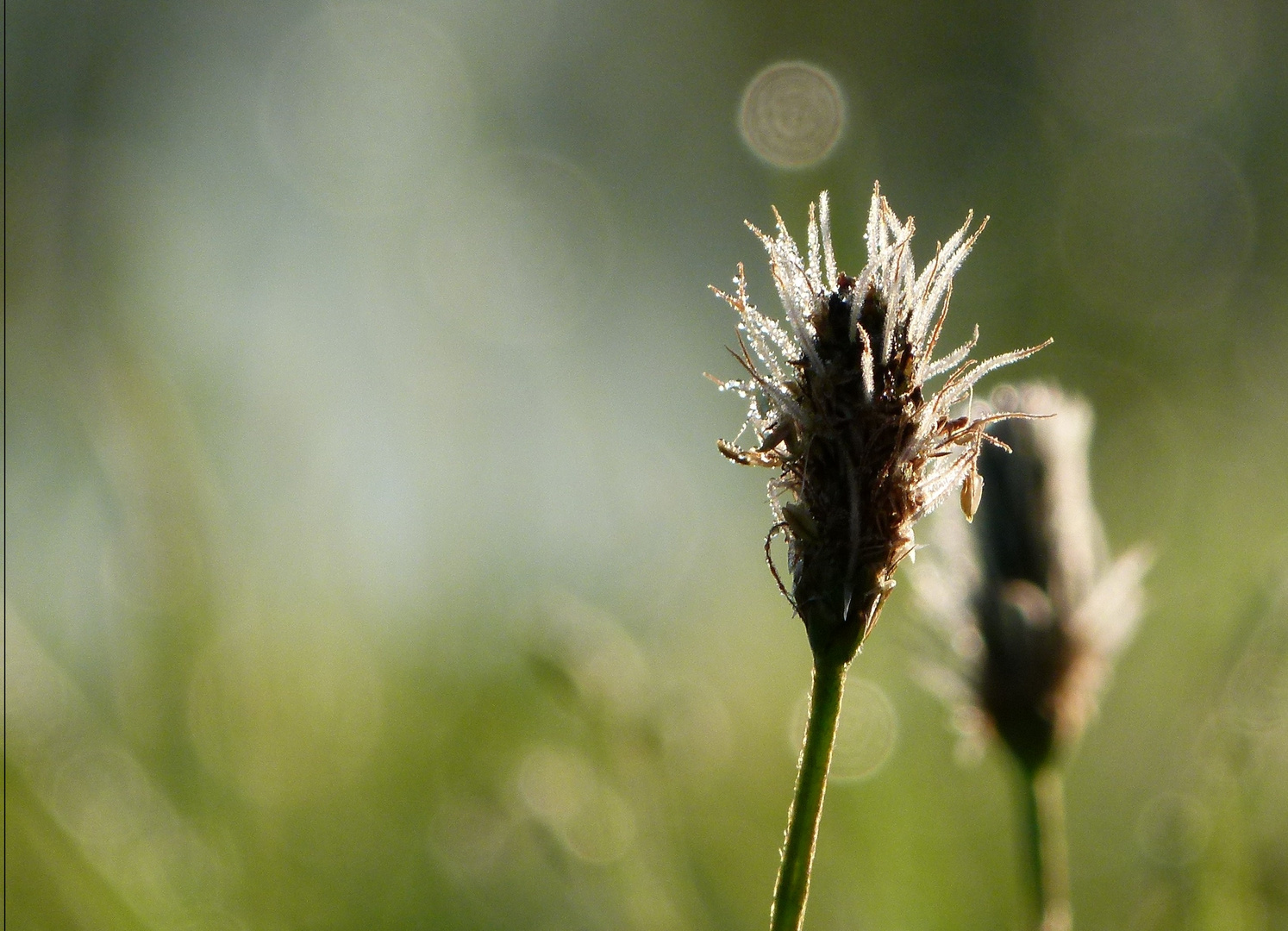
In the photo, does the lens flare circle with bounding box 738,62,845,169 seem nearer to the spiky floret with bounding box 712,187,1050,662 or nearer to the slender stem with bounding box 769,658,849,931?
the spiky floret with bounding box 712,187,1050,662

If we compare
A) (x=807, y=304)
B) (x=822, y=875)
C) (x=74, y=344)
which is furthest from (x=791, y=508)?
(x=74, y=344)

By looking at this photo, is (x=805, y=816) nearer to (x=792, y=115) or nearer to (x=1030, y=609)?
(x=1030, y=609)

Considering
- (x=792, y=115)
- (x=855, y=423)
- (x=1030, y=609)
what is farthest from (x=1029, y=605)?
(x=792, y=115)

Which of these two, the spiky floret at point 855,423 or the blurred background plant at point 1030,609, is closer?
the spiky floret at point 855,423

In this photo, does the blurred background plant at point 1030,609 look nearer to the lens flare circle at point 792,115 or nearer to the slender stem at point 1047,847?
the slender stem at point 1047,847

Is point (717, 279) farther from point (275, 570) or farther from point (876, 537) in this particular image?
point (876, 537)

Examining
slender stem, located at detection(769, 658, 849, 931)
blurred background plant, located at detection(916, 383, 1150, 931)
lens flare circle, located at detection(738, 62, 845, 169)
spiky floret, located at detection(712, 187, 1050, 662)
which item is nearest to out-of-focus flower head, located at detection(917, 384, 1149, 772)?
blurred background plant, located at detection(916, 383, 1150, 931)

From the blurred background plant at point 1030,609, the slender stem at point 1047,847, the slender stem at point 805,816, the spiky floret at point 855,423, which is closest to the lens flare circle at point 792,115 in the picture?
the blurred background plant at point 1030,609
